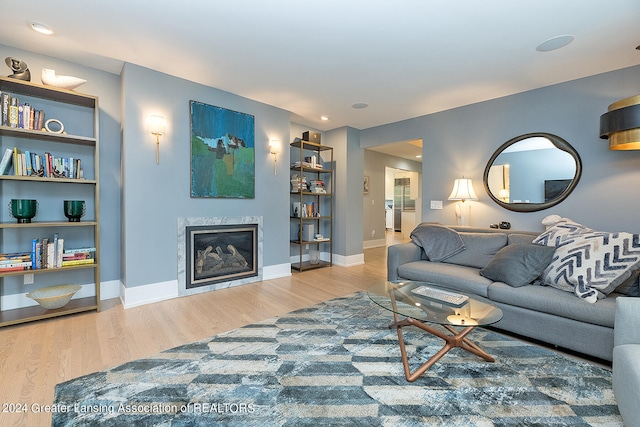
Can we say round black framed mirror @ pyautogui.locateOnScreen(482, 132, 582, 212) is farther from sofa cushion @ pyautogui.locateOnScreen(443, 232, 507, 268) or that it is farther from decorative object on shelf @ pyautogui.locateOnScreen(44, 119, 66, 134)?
decorative object on shelf @ pyautogui.locateOnScreen(44, 119, 66, 134)

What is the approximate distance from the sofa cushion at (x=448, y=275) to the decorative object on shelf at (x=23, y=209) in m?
3.67

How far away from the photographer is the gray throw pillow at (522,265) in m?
2.35

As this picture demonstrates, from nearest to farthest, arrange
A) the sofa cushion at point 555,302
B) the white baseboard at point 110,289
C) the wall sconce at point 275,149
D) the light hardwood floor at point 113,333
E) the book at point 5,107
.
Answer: the light hardwood floor at point 113,333 < the sofa cushion at point 555,302 < the book at point 5,107 < the white baseboard at point 110,289 < the wall sconce at point 275,149

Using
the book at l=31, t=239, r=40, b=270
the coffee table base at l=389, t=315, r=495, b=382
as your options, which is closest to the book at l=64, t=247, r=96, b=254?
the book at l=31, t=239, r=40, b=270

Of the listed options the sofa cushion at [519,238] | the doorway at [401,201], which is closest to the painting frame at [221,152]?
the sofa cushion at [519,238]

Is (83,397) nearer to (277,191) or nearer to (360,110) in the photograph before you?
(277,191)

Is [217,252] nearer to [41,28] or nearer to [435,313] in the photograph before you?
[41,28]

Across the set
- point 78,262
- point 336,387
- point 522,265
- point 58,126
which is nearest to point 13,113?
point 58,126

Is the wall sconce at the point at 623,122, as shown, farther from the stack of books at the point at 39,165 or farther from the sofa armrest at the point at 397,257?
the stack of books at the point at 39,165

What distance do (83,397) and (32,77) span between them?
10.2ft

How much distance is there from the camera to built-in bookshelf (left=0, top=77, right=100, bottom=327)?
249cm

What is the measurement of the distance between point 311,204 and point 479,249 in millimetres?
2800

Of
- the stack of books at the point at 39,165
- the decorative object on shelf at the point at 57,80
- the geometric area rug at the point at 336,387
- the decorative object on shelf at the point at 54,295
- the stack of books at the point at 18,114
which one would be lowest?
the geometric area rug at the point at 336,387

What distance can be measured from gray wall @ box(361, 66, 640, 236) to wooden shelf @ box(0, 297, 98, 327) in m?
4.49
